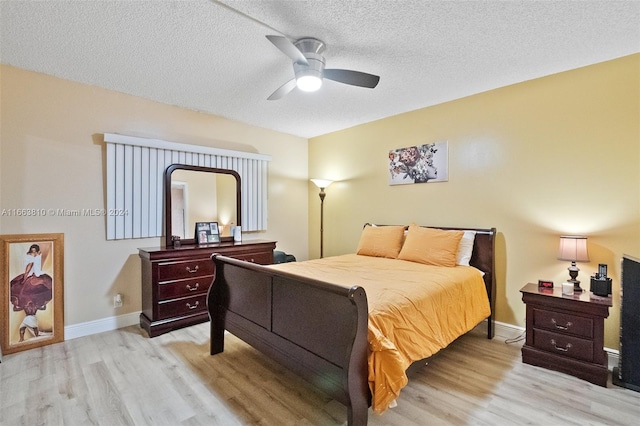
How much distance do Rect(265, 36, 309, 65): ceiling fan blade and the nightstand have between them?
Result: 258 cm

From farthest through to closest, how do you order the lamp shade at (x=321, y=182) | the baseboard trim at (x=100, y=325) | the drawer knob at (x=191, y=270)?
1. the lamp shade at (x=321, y=182)
2. the drawer knob at (x=191, y=270)
3. the baseboard trim at (x=100, y=325)

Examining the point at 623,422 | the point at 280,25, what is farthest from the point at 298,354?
the point at 280,25

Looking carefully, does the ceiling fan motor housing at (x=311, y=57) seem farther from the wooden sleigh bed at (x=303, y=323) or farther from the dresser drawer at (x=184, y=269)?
→ the dresser drawer at (x=184, y=269)

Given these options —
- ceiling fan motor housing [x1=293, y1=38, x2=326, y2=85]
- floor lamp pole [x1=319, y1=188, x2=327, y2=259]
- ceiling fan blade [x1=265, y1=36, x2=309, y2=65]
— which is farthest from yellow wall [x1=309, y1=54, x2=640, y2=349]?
ceiling fan blade [x1=265, y1=36, x2=309, y2=65]

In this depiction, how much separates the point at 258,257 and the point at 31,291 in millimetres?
2170

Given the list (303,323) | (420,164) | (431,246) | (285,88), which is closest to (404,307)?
(303,323)

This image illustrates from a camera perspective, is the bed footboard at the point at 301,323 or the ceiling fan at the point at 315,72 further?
the ceiling fan at the point at 315,72

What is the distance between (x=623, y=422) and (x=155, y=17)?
12.7 feet

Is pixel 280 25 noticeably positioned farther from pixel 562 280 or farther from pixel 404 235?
pixel 562 280

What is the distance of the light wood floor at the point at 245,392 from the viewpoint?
1.83 meters

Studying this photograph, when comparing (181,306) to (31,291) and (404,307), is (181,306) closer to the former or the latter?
(31,291)

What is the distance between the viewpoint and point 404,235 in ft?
11.9

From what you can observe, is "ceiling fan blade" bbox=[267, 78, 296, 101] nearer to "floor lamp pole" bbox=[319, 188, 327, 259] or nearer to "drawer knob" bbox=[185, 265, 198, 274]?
"drawer knob" bbox=[185, 265, 198, 274]

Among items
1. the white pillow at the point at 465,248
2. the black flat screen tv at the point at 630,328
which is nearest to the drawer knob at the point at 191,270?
the white pillow at the point at 465,248
